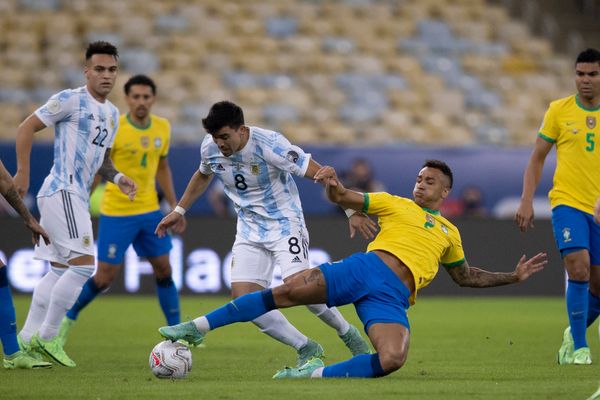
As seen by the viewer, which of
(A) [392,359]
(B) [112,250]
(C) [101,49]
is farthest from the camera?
(B) [112,250]

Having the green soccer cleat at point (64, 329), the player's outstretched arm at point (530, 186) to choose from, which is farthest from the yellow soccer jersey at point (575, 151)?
the green soccer cleat at point (64, 329)

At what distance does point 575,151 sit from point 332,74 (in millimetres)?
13678

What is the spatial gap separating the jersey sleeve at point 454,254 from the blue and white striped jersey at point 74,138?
9.66ft

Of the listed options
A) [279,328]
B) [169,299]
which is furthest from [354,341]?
[169,299]

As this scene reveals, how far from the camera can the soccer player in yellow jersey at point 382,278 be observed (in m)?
8.13

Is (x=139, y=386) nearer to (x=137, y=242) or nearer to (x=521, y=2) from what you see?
(x=137, y=242)

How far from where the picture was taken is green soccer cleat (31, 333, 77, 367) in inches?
373

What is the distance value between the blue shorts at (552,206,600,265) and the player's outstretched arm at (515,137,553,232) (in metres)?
0.24

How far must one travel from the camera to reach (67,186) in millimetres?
9766

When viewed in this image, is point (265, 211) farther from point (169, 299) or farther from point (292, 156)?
point (169, 299)

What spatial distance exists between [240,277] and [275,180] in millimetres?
748

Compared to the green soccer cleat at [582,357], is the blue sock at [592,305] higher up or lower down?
Answer: higher up

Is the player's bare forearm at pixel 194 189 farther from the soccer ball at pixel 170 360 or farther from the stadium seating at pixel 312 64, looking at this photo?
the stadium seating at pixel 312 64

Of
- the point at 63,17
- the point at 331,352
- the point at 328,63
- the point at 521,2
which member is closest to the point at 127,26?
the point at 63,17
